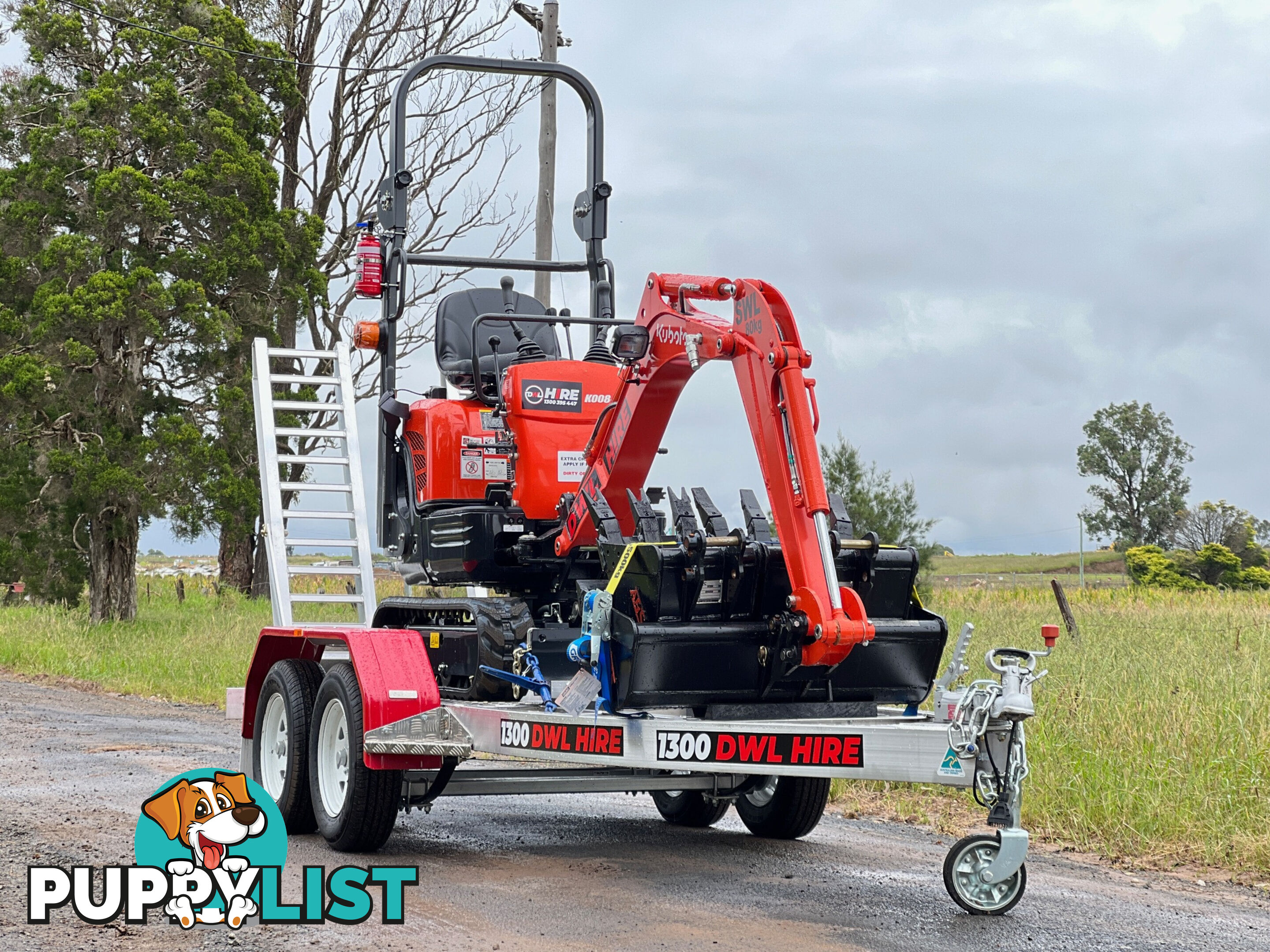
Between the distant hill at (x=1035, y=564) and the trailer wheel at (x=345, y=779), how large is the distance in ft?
178

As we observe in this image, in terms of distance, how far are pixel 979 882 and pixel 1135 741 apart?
137 inches

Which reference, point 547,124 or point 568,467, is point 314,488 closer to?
point 568,467

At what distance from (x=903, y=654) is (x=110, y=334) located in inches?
736

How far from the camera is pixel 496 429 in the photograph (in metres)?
8.18

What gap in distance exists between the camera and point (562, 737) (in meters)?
6.31

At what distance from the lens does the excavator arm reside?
6.06 metres

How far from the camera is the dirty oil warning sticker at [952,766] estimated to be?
214 inches

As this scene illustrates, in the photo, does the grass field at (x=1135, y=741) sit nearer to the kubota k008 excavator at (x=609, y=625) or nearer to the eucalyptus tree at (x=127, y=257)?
the kubota k008 excavator at (x=609, y=625)

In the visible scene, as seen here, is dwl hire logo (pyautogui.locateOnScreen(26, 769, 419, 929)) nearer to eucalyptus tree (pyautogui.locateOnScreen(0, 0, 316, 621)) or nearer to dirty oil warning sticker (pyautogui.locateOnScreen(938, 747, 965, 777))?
dirty oil warning sticker (pyautogui.locateOnScreen(938, 747, 965, 777))

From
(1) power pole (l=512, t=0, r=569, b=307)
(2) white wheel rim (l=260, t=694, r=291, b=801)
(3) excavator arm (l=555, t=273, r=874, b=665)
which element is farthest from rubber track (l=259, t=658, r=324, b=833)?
(1) power pole (l=512, t=0, r=569, b=307)

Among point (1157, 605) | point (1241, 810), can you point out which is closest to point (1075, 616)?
point (1157, 605)

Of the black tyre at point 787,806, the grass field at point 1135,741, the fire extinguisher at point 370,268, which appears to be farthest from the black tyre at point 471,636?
the grass field at point 1135,741

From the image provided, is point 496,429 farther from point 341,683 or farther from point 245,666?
point 245,666

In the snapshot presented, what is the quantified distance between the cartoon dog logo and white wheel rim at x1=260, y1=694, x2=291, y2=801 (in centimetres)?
168
